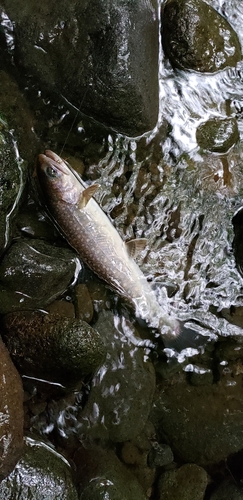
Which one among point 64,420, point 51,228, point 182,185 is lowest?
point 64,420

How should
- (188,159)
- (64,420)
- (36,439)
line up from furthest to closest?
(188,159) < (64,420) < (36,439)

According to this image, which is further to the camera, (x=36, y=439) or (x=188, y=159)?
(x=188, y=159)

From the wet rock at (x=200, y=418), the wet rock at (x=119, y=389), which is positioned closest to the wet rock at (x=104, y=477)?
the wet rock at (x=119, y=389)

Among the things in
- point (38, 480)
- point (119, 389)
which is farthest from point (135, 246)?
point (38, 480)

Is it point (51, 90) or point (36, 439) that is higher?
point (51, 90)

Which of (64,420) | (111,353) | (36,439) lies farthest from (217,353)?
(36,439)

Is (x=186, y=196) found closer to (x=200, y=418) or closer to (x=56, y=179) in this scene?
(x=56, y=179)

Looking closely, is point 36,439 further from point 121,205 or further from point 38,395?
point 121,205

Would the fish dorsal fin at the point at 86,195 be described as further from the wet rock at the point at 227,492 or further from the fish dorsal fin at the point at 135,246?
the wet rock at the point at 227,492
